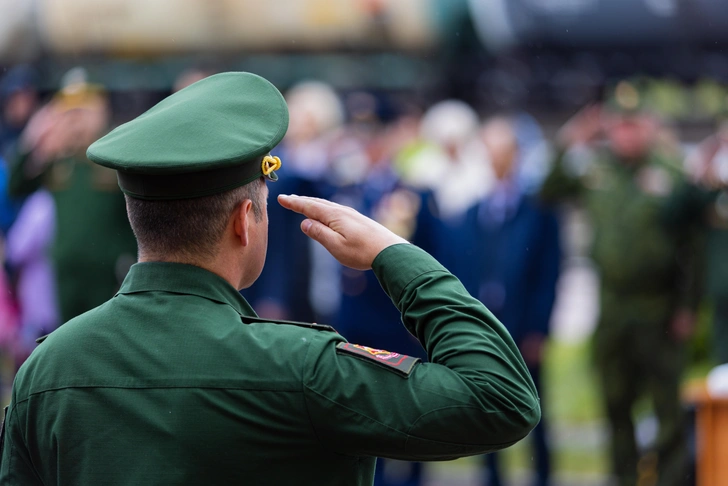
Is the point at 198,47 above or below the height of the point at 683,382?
above

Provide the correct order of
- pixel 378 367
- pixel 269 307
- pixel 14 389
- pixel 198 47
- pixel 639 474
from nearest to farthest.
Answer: pixel 378 367 < pixel 14 389 < pixel 639 474 < pixel 269 307 < pixel 198 47

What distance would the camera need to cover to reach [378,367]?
1.50 metres

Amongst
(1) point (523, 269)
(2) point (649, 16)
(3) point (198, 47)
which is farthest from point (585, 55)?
(1) point (523, 269)

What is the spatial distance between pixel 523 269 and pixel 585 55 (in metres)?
9.33

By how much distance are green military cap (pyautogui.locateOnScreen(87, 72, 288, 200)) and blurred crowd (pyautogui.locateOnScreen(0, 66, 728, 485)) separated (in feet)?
12.8

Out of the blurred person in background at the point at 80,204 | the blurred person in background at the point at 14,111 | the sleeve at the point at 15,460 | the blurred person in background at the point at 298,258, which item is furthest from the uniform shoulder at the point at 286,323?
the blurred person in background at the point at 14,111

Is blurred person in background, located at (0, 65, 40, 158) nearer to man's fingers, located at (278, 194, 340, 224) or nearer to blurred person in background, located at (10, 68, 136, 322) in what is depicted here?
blurred person in background, located at (10, 68, 136, 322)

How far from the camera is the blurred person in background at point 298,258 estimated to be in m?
5.96

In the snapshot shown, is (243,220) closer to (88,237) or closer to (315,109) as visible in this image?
(88,237)

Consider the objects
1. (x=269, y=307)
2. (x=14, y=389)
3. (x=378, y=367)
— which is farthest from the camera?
(x=269, y=307)

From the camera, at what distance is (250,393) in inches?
58.8

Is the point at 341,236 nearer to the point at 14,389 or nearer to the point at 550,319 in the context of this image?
the point at 14,389

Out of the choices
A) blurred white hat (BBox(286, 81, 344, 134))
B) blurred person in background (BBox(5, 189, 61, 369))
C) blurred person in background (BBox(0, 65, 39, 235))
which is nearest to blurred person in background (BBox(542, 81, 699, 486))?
blurred white hat (BBox(286, 81, 344, 134))

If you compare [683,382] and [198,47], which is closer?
[683,382]
